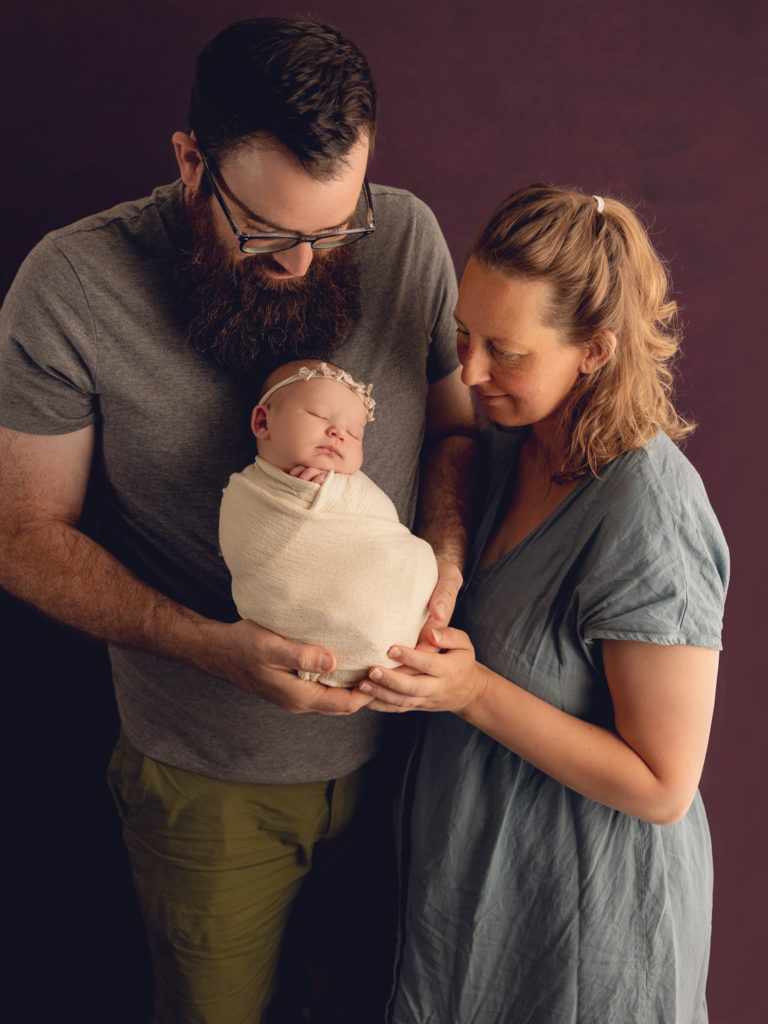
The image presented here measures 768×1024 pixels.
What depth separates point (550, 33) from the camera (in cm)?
168

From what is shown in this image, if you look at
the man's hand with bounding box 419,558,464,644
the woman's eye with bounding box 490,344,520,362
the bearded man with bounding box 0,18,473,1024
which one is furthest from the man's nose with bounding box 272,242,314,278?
the man's hand with bounding box 419,558,464,644

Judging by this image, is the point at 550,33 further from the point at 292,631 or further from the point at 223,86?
the point at 292,631

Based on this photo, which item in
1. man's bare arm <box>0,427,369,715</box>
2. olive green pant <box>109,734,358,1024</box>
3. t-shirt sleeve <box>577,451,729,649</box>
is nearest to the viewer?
t-shirt sleeve <box>577,451,729,649</box>

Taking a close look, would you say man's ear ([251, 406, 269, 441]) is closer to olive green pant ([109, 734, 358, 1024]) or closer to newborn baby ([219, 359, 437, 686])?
newborn baby ([219, 359, 437, 686])

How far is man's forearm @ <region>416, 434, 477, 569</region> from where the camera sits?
1540mm

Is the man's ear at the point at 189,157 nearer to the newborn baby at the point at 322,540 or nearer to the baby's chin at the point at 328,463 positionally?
the newborn baby at the point at 322,540

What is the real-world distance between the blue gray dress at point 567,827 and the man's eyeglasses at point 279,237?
0.58m

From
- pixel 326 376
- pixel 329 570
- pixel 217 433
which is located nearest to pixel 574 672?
pixel 329 570

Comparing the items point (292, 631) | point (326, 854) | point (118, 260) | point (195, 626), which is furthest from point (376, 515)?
point (326, 854)

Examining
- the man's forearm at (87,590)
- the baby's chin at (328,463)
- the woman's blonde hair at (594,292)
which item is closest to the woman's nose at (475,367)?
the woman's blonde hair at (594,292)

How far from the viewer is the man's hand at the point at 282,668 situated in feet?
4.04

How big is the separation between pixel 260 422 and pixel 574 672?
0.72 m

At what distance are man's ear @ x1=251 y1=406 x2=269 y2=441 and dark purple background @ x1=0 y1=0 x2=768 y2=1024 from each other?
2.15 ft

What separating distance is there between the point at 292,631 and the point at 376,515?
248mm
